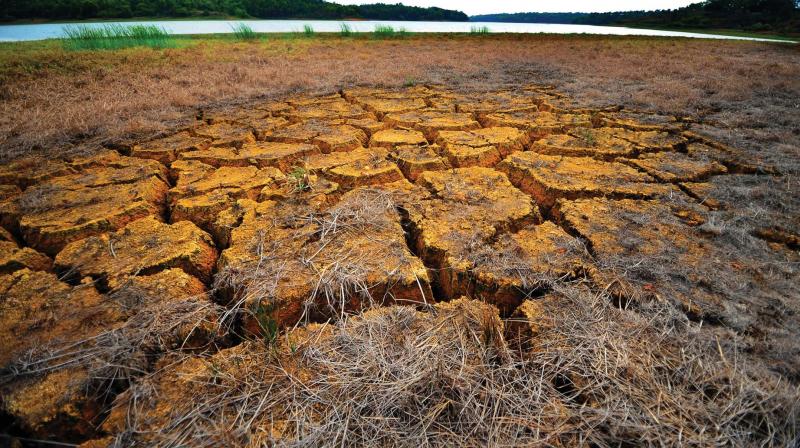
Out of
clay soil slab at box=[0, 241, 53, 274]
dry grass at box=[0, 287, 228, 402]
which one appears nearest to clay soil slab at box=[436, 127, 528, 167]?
dry grass at box=[0, 287, 228, 402]

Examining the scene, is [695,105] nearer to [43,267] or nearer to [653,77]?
[653,77]

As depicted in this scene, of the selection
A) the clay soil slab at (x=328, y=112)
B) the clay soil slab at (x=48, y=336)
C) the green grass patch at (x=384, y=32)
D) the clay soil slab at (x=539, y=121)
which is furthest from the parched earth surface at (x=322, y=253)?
the green grass patch at (x=384, y=32)

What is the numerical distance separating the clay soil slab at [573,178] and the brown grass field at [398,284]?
0.05 ft

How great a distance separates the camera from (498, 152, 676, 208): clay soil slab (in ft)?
5.88

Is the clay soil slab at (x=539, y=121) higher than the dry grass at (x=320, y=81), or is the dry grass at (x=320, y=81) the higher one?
the dry grass at (x=320, y=81)

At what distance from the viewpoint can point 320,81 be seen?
4570mm

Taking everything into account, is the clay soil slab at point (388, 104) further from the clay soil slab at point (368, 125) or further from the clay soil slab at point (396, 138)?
the clay soil slab at point (396, 138)

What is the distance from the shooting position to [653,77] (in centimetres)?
492

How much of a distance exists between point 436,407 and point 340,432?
0.22 m

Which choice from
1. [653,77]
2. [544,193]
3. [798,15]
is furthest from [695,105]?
[798,15]

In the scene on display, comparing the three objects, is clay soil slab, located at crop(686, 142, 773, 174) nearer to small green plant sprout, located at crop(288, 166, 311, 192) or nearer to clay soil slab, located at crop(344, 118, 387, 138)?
clay soil slab, located at crop(344, 118, 387, 138)

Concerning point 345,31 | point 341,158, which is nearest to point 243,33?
point 345,31

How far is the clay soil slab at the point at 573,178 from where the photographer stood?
1.79m

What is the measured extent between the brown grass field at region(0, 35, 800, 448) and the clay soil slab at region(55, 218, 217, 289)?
11 mm
